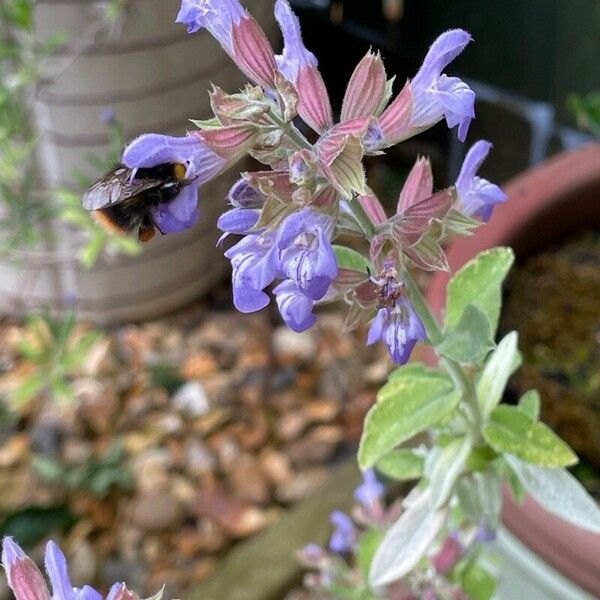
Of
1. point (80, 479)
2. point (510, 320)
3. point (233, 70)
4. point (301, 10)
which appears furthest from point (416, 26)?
point (80, 479)

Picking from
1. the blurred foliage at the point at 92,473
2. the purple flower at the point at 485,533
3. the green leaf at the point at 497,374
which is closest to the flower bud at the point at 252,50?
the green leaf at the point at 497,374

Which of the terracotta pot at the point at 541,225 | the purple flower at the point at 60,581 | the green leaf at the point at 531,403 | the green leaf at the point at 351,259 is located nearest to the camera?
the purple flower at the point at 60,581

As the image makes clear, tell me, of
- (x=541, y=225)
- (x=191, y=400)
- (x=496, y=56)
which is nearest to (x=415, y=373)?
(x=541, y=225)

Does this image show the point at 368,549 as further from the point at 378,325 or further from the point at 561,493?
the point at 378,325

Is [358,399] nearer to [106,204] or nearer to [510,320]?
[510,320]

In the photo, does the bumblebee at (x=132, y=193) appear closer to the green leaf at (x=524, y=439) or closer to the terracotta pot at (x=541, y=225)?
the green leaf at (x=524, y=439)
